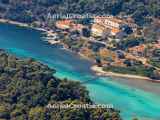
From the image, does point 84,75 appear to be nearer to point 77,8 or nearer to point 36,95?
point 36,95

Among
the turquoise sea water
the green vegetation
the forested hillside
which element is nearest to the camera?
the green vegetation

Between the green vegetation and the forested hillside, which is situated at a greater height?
the forested hillside

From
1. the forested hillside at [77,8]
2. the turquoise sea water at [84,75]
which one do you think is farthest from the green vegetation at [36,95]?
the forested hillside at [77,8]

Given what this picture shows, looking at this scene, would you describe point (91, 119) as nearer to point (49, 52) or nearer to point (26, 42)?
point (49, 52)

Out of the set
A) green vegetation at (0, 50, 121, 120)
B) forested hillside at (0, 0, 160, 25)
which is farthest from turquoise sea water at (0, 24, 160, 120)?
green vegetation at (0, 50, 121, 120)

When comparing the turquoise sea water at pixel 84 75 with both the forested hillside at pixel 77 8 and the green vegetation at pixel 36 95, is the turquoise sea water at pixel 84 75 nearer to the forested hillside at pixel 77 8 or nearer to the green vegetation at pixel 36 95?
the forested hillside at pixel 77 8

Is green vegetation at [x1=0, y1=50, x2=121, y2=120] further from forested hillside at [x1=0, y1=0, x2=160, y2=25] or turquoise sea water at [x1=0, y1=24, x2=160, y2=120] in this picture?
forested hillside at [x1=0, y1=0, x2=160, y2=25]

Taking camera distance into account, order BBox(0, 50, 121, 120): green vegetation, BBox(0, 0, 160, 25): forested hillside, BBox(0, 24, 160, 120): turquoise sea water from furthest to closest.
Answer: BBox(0, 0, 160, 25): forested hillside
BBox(0, 24, 160, 120): turquoise sea water
BBox(0, 50, 121, 120): green vegetation
